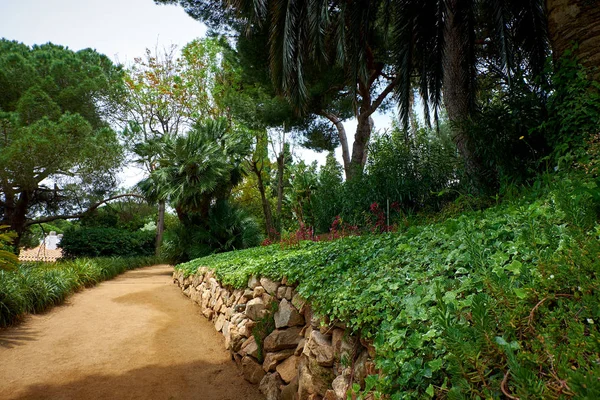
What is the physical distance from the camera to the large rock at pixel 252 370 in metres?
3.84

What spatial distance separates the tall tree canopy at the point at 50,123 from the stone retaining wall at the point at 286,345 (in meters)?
8.74

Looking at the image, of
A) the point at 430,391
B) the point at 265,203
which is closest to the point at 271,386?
the point at 430,391

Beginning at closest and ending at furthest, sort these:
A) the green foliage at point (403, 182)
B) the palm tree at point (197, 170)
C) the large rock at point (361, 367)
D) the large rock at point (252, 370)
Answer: the large rock at point (361, 367) < the large rock at point (252, 370) < the green foliage at point (403, 182) < the palm tree at point (197, 170)

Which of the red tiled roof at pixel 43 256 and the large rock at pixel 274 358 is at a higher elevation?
the red tiled roof at pixel 43 256

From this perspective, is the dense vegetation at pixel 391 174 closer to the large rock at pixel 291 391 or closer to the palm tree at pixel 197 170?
the palm tree at pixel 197 170

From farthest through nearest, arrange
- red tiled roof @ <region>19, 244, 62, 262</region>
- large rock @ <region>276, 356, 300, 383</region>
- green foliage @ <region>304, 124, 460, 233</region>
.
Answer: red tiled roof @ <region>19, 244, 62, 262</region> < green foliage @ <region>304, 124, 460, 233</region> < large rock @ <region>276, 356, 300, 383</region>

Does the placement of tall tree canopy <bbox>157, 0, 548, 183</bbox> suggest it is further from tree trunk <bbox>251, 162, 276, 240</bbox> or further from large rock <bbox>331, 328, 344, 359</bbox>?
tree trunk <bbox>251, 162, 276, 240</bbox>

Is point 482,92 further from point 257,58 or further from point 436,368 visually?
point 436,368

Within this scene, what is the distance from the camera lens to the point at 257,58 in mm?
9555

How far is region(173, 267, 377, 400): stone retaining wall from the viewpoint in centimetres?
213

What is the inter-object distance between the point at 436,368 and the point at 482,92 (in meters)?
8.63

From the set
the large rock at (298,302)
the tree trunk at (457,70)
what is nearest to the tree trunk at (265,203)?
the tree trunk at (457,70)

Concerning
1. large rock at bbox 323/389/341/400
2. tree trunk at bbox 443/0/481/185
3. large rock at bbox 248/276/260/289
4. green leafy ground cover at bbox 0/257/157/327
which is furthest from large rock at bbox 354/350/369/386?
green leafy ground cover at bbox 0/257/157/327

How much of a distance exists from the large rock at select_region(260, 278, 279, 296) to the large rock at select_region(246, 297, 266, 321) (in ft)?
0.62
